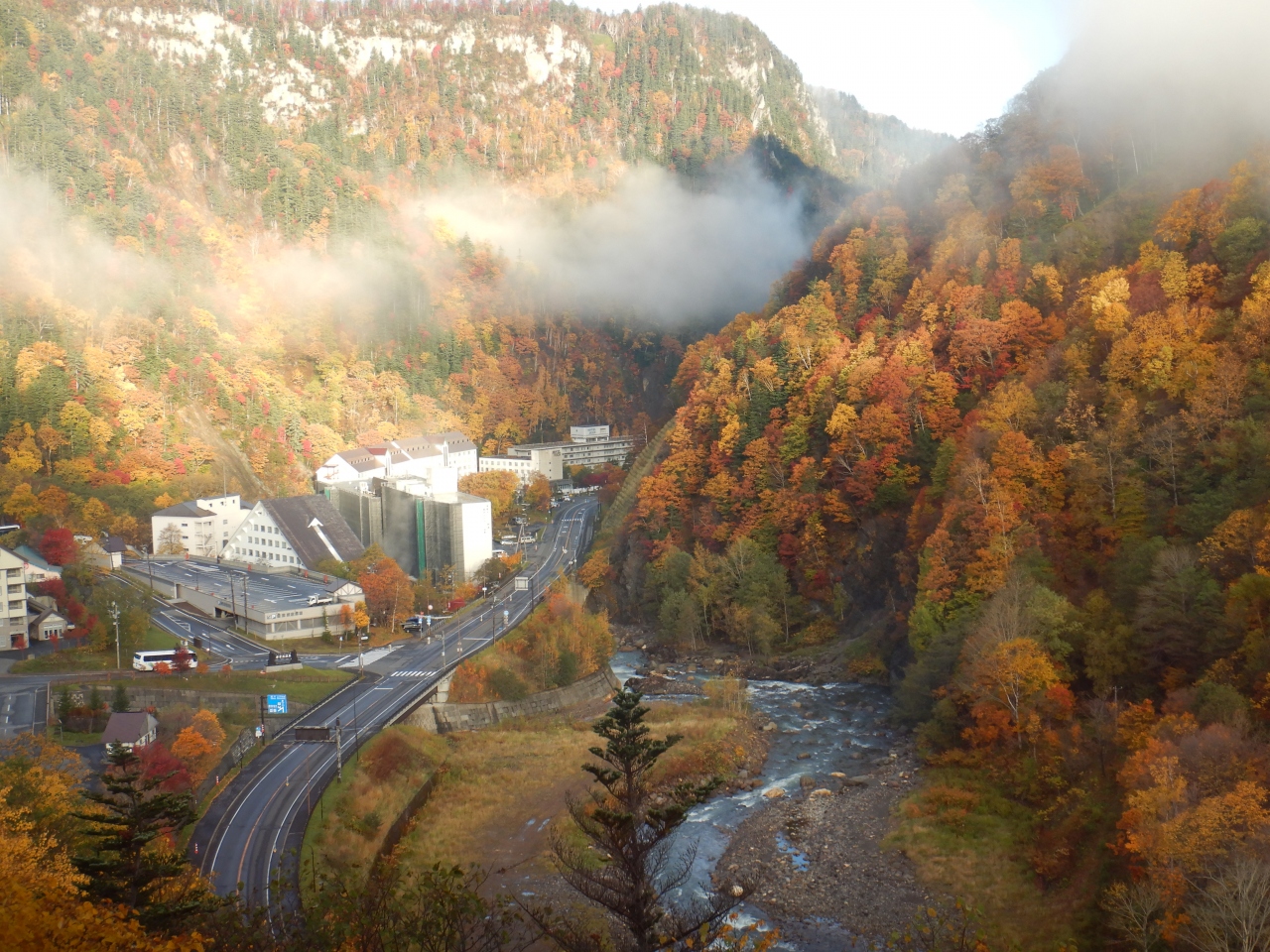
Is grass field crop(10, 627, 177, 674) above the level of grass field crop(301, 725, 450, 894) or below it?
above

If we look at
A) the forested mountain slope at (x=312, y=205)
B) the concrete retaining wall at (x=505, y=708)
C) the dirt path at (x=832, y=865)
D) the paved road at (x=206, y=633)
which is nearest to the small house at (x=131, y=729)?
the concrete retaining wall at (x=505, y=708)

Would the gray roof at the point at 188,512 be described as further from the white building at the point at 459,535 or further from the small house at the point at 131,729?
the small house at the point at 131,729

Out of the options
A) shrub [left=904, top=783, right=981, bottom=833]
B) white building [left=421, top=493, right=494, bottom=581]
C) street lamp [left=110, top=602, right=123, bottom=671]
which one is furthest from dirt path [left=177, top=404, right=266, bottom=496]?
shrub [left=904, top=783, right=981, bottom=833]

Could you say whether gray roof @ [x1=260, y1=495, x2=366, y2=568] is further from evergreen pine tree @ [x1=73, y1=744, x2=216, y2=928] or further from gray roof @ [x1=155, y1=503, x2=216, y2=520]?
evergreen pine tree @ [x1=73, y1=744, x2=216, y2=928]

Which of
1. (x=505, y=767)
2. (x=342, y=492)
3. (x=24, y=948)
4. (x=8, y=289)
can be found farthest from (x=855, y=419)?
(x=8, y=289)

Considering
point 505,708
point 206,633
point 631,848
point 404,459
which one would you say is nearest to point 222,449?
point 404,459

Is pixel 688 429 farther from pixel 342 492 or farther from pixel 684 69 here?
pixel 684 69
